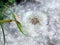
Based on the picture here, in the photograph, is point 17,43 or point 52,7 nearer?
point 17,43

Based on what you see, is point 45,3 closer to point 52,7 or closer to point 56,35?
point 52,7

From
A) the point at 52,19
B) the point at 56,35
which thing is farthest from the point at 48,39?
the point at 52,19

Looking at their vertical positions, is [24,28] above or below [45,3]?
below

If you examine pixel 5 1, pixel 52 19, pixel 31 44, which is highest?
pixel 5 1
